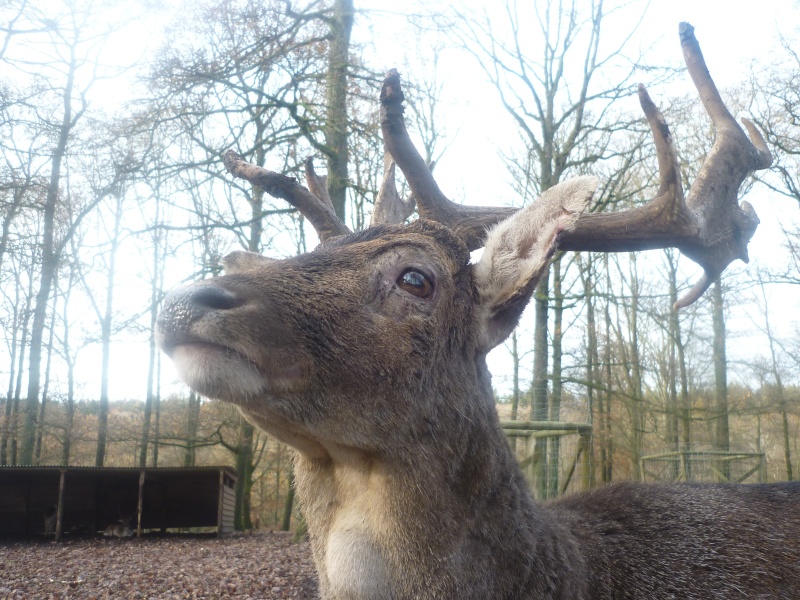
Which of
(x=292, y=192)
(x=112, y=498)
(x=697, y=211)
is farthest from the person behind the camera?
(x=112, y=498)

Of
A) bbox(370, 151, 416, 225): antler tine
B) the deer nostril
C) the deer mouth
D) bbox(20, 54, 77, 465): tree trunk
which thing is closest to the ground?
bbox(20, 54, 77, 465): tree trunk

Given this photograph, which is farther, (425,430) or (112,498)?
(112,498)

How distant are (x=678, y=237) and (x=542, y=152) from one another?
13.1 meters

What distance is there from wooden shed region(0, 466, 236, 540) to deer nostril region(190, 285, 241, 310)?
1557 cm

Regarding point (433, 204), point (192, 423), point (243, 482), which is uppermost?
point (433, 204)

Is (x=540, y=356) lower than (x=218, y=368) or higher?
higher

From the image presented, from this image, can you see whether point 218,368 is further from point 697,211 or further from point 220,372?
point 697,211

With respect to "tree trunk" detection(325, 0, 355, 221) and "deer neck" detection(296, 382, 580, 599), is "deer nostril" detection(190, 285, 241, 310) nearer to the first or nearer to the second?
"deer neck" detection(296, 382, 580, 599)

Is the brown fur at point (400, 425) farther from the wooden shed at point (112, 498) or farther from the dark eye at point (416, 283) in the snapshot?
the wooden shed at point (112, 498)

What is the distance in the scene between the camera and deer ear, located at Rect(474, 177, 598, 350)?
9.35 feet

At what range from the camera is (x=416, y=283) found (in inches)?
111

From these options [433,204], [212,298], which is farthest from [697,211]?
[212,298]

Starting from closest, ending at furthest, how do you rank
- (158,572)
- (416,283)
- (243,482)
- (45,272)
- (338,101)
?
(416,283)
(158,572)
(338,101)
(45,272)
(243,482)

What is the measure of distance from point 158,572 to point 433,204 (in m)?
7.67
